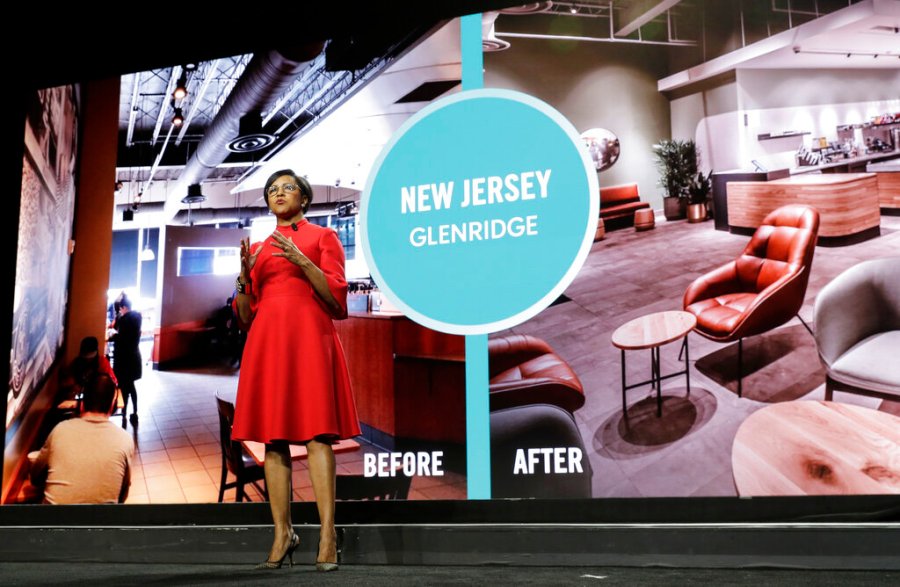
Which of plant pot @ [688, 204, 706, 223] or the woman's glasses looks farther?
plant pot @ [688, 204, 706, 223]

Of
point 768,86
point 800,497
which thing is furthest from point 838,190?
point 800,497

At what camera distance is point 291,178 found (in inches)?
86.5

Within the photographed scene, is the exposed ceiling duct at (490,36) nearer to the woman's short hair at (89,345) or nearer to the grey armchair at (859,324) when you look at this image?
the grey armchair at (859,324)

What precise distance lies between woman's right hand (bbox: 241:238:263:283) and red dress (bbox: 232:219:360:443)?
1.4 inches

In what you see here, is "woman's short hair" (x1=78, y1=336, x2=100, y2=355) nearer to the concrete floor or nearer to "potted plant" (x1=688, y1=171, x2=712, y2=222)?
the concrete floor

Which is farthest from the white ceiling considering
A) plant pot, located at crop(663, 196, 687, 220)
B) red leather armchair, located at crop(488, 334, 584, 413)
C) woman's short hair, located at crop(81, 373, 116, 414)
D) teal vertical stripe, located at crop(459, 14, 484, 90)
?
woman's short hair, located at crop(81, 373, 116, 414)

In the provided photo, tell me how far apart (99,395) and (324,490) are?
143cm

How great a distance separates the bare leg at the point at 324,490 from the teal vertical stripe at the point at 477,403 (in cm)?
100

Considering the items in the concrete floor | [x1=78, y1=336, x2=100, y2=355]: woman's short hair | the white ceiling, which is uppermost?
the white ceiling

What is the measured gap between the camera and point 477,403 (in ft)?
9.60

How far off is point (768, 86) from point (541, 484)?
2.19 metres

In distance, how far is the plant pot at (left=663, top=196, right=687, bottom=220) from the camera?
2.95 metres

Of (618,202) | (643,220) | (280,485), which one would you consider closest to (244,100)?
(618,202)

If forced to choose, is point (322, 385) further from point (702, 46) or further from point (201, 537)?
point (702, 46)
